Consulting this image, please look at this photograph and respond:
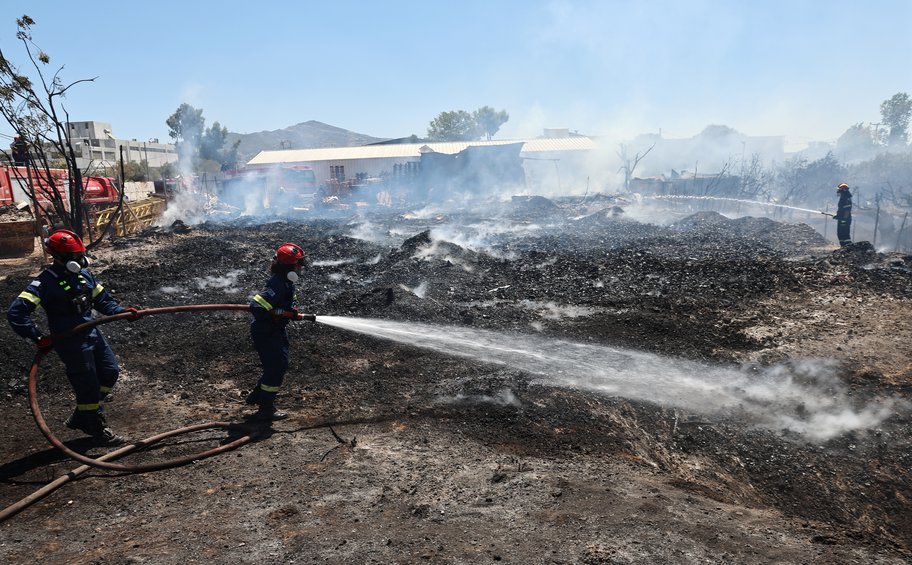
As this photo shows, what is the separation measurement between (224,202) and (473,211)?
18336 mm

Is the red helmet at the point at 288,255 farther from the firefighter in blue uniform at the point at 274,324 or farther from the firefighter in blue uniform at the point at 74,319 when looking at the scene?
the firefighter in blue uniform at the point at 74,319

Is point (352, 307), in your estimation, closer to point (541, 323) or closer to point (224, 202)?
point (541, 323)

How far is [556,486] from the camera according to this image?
4055mm

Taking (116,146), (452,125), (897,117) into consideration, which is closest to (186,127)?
(116,146)

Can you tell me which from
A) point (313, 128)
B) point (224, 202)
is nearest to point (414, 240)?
point (224, 202)

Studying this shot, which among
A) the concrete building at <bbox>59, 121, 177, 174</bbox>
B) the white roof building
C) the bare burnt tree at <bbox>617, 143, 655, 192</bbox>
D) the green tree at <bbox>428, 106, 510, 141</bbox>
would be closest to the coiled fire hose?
the bare burnt tree at <bbox>617, 143, 655, 192</bbox>

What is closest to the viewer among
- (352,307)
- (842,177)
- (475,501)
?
(475,501)

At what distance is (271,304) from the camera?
209 inches

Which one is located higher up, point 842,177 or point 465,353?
point 842,177

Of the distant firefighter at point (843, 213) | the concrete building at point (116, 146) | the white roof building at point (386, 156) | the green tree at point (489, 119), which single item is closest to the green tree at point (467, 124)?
the green tree at point (489, 119)

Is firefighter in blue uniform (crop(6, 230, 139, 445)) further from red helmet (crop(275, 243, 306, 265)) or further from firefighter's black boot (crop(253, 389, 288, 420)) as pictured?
red helmet (crop(275, 243, 306, 265))

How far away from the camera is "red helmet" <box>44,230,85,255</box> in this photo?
4.77 m

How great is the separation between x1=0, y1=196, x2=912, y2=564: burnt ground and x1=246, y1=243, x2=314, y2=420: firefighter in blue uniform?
1.18 ft

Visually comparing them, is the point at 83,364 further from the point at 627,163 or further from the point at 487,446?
the point at 627,163
